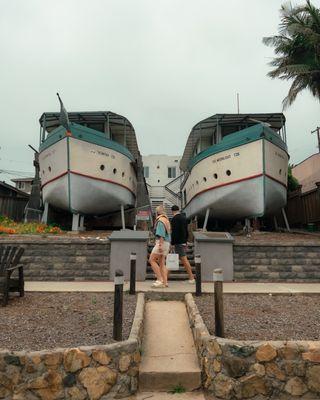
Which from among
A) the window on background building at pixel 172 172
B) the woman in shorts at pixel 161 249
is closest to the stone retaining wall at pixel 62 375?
the woman in shorts at pixel 161 249

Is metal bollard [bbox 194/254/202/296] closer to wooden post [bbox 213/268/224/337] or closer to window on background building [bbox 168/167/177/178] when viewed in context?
wooden post [bbox 213/268/224/337]

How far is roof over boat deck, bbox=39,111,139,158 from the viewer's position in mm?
16141

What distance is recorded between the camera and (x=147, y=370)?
3432mm

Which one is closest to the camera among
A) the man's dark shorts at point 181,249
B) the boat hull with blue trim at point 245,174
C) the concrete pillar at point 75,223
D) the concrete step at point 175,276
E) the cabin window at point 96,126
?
the man's dark shorts at point 181,249

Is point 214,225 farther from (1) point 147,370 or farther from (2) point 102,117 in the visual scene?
(1) point 147,370

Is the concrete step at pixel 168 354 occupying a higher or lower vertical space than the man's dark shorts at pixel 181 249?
lower

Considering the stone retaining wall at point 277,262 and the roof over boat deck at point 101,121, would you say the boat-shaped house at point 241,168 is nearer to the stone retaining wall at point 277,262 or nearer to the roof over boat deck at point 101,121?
the roof over boat deck at point 101,121

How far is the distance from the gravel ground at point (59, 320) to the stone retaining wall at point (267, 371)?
1.35 meters

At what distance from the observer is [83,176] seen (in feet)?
47.4

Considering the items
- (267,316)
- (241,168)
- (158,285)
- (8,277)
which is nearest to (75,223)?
(241,168)

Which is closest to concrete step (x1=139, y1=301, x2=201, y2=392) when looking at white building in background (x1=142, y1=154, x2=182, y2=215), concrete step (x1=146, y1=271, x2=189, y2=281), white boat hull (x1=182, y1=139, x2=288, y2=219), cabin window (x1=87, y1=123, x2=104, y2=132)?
concrete step (x1=146, y1=271, x2=189, y2=281)

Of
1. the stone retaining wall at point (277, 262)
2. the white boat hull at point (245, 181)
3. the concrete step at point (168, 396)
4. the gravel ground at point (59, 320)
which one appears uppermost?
the white boat hull at point (245, 181)

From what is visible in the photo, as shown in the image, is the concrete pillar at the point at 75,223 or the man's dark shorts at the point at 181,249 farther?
the concrete pillar at the point at 75,223

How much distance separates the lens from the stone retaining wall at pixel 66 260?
8.32 metres
